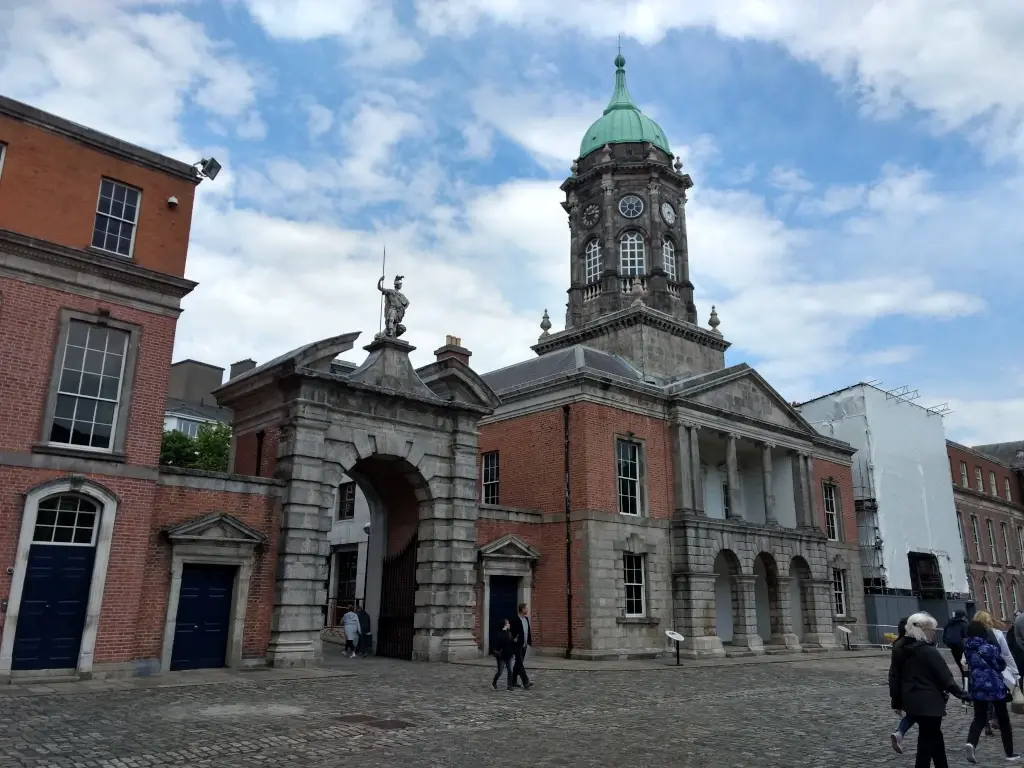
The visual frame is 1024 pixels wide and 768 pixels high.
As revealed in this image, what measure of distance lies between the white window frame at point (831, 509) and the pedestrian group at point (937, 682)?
79.3 feet

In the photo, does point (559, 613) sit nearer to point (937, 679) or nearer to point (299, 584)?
point (299, 584)

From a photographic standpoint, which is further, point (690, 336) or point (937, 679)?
point (690, 336)

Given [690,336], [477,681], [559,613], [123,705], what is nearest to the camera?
[123,705]

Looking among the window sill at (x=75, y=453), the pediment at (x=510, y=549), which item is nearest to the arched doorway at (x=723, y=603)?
the pediment at (x=510, y=549)

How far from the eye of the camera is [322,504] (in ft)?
60.4

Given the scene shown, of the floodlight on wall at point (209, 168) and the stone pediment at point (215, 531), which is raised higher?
the floodlight on wall at point (209, 168)

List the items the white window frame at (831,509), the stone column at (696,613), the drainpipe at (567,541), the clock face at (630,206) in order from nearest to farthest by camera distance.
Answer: the drainpipe at (567,541) → the stone column at (696,613) → the white window frame at (831,509) → the clock face at (630,206)

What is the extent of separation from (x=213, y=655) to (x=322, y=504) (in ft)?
12.8

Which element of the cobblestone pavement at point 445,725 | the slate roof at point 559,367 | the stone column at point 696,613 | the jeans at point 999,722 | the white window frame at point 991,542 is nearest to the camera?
the cobblestone pavement at point 445,725

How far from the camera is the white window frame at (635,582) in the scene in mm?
24500

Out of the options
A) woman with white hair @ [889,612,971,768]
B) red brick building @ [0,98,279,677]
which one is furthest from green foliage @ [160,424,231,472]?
woman with white hair @ [889,612,971,768]

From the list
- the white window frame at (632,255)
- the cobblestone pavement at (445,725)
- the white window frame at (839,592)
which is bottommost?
the cobblestone pavement at (445,725)

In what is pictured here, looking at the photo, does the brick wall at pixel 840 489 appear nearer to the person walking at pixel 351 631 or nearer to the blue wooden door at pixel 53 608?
the person walking at pixel 351 631

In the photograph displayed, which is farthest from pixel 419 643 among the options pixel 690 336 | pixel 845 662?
pixel 690 336
